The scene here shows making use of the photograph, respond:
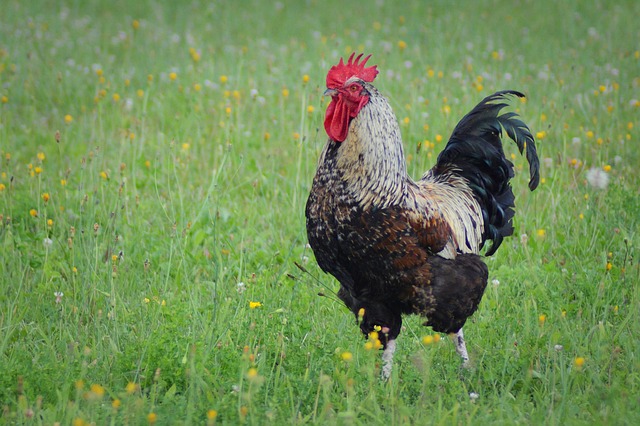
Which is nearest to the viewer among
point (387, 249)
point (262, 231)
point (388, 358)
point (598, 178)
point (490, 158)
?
point (387, 249)

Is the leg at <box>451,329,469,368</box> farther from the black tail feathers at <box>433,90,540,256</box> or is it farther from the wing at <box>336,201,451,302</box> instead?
the black tail feathers at <box>433,90,540,256</box>

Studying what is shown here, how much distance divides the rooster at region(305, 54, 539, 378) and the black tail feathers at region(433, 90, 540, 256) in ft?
1.48

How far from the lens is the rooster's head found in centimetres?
395

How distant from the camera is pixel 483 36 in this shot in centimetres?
1096

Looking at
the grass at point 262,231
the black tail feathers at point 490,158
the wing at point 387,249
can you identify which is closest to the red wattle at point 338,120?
the wing at point 387,249

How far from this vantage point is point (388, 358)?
4.26 meters

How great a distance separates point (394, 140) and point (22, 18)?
8.99m

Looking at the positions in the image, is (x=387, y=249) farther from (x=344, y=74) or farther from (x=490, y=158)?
(x=490, y=158)

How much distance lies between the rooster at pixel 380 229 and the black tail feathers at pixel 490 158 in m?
0.45

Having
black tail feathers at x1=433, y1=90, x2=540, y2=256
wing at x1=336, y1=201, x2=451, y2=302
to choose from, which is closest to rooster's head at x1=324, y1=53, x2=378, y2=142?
wing at x1=336, y1=201, x2=451, y2=302

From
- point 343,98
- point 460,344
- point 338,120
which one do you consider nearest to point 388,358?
point 460,344

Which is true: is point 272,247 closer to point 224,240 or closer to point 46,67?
point 224,240

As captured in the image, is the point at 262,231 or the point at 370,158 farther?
the point at 262,231

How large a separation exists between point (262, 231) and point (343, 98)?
7.59 ft
